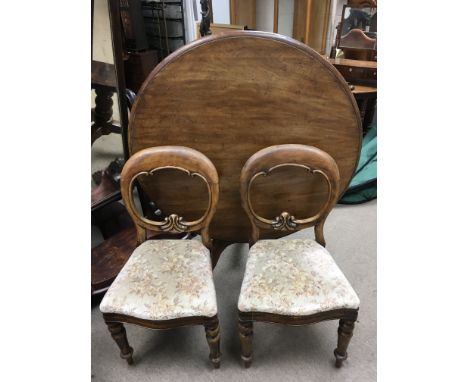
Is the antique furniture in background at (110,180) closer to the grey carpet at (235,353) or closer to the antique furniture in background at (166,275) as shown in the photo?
the grey carpet at (235,353)

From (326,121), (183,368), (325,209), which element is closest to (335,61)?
(326,121)

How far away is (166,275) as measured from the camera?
148 centimetres

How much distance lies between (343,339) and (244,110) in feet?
3.82

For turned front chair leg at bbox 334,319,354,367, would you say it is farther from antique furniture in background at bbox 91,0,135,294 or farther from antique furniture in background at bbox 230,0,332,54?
antique furniture in background at bbox 230,0,332,54

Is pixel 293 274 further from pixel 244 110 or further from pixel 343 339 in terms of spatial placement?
pixel 244 110

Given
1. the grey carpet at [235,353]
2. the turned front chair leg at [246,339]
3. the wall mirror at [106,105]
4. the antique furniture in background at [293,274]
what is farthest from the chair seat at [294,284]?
the wall mirror at [106,105]

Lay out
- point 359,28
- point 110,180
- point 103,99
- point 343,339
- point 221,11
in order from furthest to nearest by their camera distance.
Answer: point 221,11 < point 359,28 < point 110,180 < point 103,99 < point 343,339

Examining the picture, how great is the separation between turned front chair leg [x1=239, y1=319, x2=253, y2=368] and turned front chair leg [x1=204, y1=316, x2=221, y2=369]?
0.35ft

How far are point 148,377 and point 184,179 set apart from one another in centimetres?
99

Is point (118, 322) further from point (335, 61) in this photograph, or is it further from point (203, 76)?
point (335, 61)

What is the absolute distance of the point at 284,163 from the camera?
A: 1524mm

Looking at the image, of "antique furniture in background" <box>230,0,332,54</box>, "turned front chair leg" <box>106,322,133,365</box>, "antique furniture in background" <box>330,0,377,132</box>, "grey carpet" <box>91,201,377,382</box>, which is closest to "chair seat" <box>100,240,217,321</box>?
"turned front chair leg" <box>106,322,133,365</box>

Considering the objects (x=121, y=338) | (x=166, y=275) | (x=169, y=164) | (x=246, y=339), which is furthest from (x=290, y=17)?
(x=121, y=338)

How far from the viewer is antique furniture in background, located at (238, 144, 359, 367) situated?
54.5 inches
